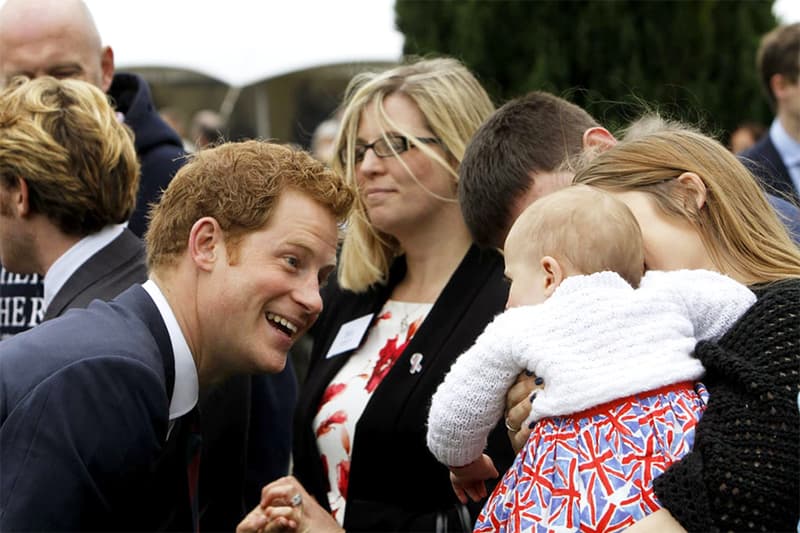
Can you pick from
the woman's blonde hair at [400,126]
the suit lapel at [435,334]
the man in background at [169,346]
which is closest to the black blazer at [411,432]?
the suit lapel at [435,334]

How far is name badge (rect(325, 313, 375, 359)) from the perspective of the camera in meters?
3.62

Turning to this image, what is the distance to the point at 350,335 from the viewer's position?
3674 millimetres

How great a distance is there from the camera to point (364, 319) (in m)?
3.70

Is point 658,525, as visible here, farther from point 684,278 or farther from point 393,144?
point 393,144

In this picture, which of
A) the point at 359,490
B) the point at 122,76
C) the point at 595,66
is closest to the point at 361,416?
Answer: the point at 359,490

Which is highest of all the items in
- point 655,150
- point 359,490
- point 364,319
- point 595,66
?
point 655,150

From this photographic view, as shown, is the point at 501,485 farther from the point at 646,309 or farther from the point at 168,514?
the point at 168,514

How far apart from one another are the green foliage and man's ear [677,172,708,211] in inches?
276

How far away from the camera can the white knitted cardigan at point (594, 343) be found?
2.08 m

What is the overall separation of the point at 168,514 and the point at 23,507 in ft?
1.67

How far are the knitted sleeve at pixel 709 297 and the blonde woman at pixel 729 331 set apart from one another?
5cm

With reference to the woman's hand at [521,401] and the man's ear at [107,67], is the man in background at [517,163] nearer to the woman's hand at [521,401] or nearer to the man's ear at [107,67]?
the woman's hand at [521,401]

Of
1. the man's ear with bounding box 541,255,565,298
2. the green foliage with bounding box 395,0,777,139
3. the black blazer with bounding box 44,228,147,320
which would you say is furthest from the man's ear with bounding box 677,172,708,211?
the green foliage with bounding box 395,0,777,139

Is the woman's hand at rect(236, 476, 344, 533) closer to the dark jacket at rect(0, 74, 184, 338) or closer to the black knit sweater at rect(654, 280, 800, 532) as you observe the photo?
the black knit sweater at rect(654, 280, 800, 532)
